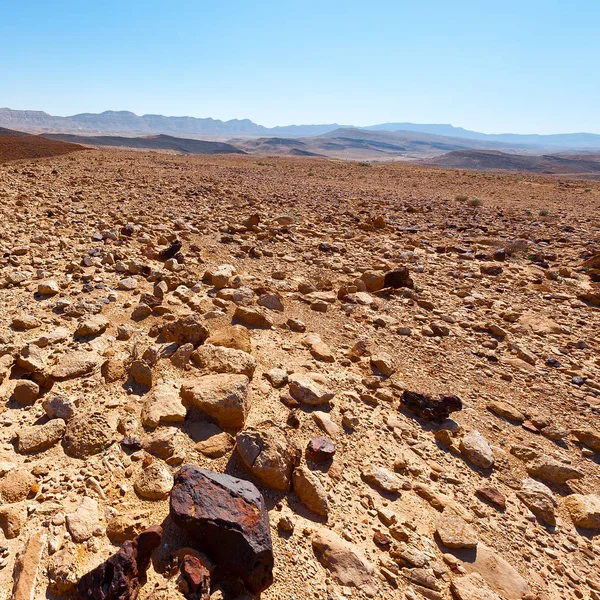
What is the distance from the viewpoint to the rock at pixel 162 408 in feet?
8.51

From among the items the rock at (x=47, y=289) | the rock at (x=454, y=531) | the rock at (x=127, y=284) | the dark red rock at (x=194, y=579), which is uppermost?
the rock at (x=47, y=289)

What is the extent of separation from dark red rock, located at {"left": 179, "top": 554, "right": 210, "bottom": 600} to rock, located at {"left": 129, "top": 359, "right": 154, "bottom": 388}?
56.1 inches

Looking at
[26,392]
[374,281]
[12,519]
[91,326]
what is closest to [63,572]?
[12,519]

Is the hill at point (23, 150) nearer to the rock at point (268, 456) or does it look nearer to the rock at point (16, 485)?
the rock at point (16, 485)

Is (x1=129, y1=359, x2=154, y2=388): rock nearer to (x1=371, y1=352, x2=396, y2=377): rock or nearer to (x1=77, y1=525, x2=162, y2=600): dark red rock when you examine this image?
(x1=77, y1=525, x2=162, y2=600): dark red rock

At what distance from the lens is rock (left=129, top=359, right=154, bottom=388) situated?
9.61ft

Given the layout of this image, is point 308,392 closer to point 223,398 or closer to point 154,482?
point 223,398

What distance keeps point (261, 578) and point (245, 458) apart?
65 cm

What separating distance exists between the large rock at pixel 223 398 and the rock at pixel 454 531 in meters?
1.35

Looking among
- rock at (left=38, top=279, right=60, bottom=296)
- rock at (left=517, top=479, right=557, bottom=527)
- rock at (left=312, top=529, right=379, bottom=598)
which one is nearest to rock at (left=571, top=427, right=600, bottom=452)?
rock at (left=517, top=479, right=557, bottom=527)

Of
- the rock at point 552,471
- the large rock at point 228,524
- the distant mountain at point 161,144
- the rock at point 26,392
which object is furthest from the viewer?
the distant mountain at point 161,144

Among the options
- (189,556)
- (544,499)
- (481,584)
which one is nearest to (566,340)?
(544,499)

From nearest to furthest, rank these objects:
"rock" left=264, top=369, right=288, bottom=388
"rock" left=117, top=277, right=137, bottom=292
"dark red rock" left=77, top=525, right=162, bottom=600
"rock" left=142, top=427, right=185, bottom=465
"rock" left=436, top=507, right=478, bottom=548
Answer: "dark red rock" left=77, top=525, right=162, bottom=600 < "rock" left=436, top=507, right=478, bottom=548 < "rock" left=142, top=427, right=185, bottom=465 < "rock" left=264, top=369, right=288, bottom=388 < "rock" left=117, top=277, right=137, bottom=292

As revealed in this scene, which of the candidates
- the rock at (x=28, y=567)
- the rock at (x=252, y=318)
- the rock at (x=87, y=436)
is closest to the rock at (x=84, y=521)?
the rock at (x=28, y=567)
